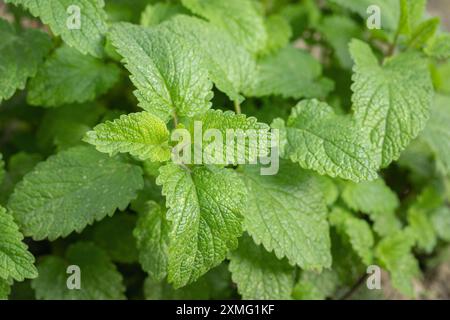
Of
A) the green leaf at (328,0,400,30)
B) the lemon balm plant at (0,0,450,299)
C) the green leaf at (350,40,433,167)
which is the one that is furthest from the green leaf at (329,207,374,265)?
the green leaf at (328,0,400,30)

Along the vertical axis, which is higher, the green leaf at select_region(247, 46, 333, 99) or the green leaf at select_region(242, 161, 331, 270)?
the green leaf at select_region(247, 46, 333, 99)

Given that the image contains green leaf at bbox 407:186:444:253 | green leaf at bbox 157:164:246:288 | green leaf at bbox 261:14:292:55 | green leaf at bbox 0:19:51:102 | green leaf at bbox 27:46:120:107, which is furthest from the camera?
green leaf at bbox 407:186:444:253

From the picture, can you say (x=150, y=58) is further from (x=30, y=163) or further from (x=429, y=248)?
(x=429, y=248)

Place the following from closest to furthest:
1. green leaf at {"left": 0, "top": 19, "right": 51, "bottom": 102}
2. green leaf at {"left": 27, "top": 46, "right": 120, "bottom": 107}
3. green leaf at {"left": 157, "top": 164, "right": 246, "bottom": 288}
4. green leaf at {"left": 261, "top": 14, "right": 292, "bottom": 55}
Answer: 1. green leaf at {"left": 157, "top": 164, "right": 246, "bottom": 288}
2. green leaf at {"left": 0, "top": 19, "right": 51, "bottom": 102}
3. green leaf at {"left": 27, "top": 46, "right": 120, "bottom": 107}
4. green leaf at {"left": 261, "top": 14, "right": 292, "bottom": 55}

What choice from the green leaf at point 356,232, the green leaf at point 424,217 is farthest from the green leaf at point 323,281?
the green leaf at point 424,217

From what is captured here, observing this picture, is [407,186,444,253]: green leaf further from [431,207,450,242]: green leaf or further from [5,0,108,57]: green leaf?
[5,0,108,57]: green leaf
